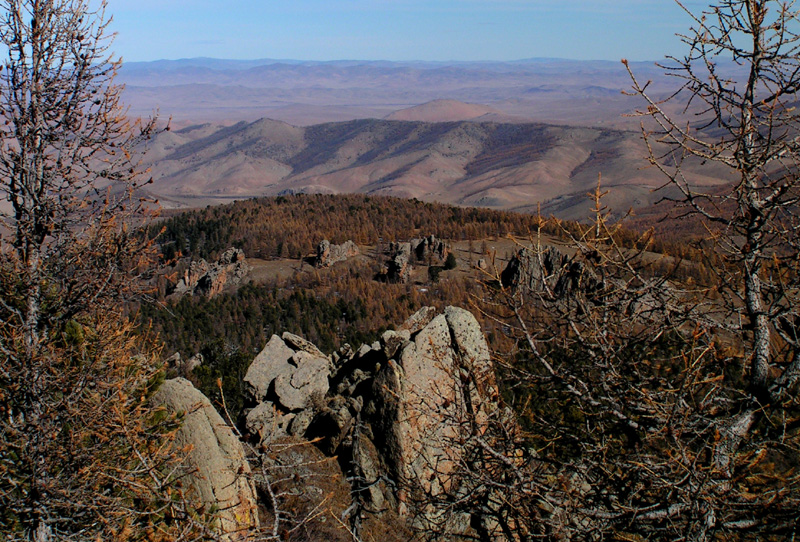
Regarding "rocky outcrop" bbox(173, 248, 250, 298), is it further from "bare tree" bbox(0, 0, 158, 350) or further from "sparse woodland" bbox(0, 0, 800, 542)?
"bare tree" bbox(0, 0, 158, 350)

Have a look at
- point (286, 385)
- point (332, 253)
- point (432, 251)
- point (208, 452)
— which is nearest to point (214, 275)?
point (332, 253)

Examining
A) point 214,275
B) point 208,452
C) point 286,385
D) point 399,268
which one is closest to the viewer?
point 208,452

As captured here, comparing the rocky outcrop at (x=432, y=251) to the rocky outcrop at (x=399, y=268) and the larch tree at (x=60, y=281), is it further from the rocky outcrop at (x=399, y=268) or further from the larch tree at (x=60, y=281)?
the larch tree at (x=60, y=281)

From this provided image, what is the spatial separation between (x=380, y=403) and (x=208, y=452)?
15.7ft

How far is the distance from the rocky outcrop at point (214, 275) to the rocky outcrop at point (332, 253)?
1209 centimetres

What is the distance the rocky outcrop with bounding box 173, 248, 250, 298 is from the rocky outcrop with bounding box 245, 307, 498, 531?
210 feet

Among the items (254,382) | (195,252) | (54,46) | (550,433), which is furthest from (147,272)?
(195,252)

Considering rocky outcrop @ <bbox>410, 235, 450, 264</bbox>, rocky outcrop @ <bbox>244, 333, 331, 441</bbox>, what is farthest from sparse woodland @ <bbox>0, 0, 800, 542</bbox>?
rocky outcrop @ <bbox>410, 235, 450, 264</bbox>

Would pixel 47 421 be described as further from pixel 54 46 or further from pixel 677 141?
pixel 677 141

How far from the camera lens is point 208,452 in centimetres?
1108

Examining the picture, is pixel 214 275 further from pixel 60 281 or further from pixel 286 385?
pixel 60 281

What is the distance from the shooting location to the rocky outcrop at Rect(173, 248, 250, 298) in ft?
268

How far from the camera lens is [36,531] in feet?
26.7

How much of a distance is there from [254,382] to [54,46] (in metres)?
14.5
